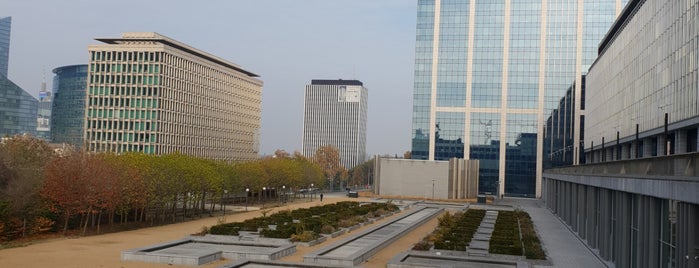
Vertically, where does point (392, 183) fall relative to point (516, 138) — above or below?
below

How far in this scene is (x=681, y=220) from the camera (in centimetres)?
2130

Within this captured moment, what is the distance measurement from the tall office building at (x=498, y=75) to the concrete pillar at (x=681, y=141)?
6724 cm

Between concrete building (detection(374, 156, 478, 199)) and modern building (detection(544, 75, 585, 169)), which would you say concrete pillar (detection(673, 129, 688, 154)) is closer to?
concrete building (detection(374, 156, 478, 199))

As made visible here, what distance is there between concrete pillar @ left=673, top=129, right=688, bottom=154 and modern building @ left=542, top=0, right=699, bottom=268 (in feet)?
0.22

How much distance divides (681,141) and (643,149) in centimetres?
1236

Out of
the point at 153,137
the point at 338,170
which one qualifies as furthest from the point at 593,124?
the point at 338,170

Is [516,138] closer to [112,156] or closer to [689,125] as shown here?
[689,125]

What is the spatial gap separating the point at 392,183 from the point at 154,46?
52053 millimetres

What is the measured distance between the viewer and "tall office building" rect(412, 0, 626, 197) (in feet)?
378

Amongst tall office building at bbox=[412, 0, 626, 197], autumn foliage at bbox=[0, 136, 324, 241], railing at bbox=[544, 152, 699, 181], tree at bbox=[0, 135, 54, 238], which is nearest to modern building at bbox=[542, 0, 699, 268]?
railing at bbox=[544, 152, 699, 181]

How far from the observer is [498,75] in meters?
118

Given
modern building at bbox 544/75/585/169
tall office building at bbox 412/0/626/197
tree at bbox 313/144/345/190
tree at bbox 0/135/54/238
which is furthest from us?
tree at bbox 313/144/345/190

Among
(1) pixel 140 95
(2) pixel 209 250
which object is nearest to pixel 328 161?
(1) pixel 140 95

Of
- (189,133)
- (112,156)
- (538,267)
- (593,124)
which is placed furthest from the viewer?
(189,133)
